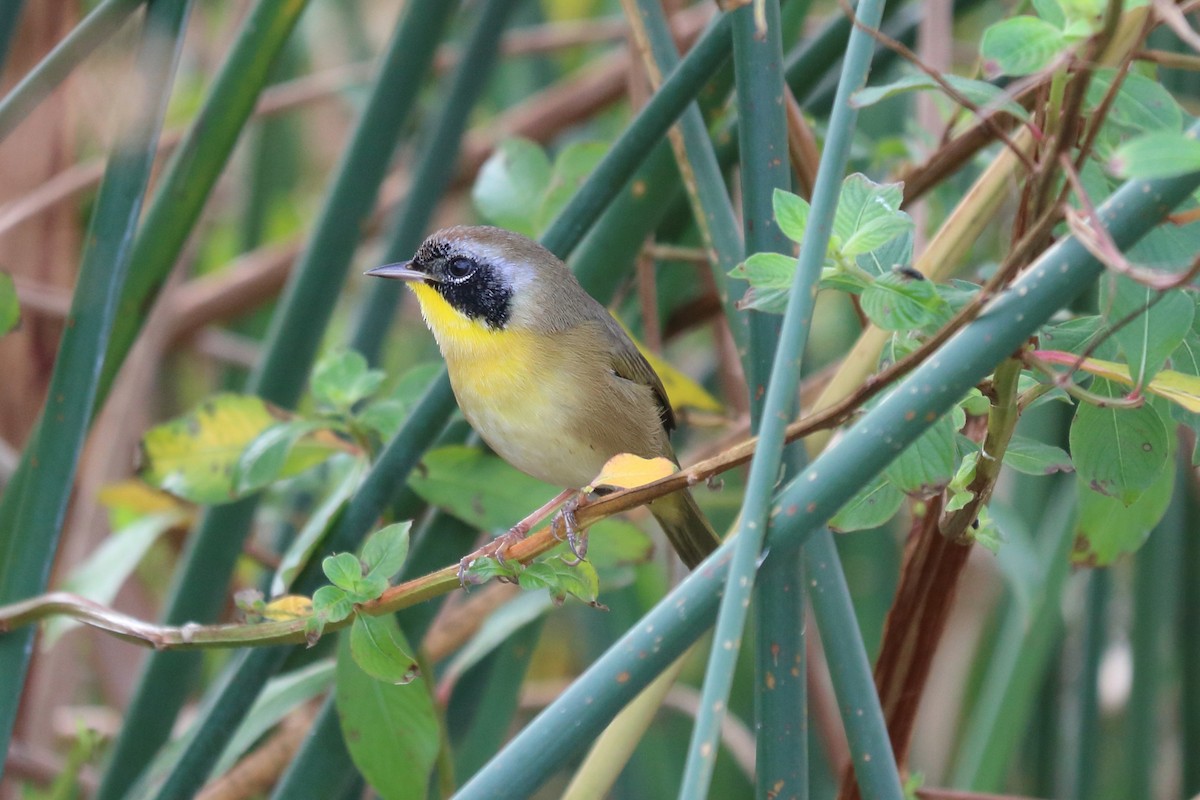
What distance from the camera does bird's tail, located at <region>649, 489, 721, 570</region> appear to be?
1472 millimetres

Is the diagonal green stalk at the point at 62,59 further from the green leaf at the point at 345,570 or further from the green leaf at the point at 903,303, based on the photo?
the green leaf at the point at 903,303

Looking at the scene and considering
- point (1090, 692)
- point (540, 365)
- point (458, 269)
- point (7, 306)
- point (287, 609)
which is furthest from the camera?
point (1090, 692)

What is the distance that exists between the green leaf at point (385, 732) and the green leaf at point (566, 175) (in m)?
0.67

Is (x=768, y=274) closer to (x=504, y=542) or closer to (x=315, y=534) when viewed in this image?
(x=504, y=542)

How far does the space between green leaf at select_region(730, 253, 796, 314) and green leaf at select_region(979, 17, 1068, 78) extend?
179 mm

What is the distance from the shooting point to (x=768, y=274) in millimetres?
836

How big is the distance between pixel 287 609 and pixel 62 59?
565 mm

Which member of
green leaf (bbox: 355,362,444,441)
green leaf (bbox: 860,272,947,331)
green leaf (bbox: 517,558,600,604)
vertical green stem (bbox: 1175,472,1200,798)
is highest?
green leaf (bbox: 860,272,947,331)

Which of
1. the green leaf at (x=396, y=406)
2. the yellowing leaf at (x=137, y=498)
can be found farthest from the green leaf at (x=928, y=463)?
the yellowing leaf at (x=137, y=498)

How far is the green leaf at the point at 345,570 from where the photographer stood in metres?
0.95

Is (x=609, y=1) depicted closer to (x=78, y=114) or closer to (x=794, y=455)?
(x=78, y=114)

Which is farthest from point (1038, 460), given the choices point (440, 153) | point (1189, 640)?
point (1189, 640)

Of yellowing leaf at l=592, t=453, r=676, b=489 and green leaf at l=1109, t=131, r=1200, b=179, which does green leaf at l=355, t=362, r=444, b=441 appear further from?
green leaf at l=1109, t=131, r=1200, b=179

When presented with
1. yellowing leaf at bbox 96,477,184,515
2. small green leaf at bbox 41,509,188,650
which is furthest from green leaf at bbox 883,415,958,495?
yellowing leaf at bbox 96,477,184,515
